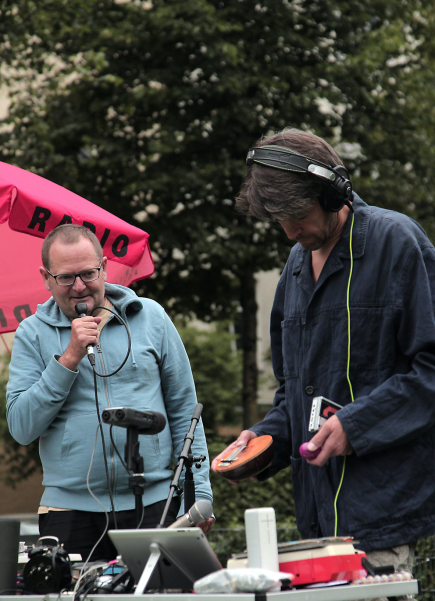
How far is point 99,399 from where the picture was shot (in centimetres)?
326

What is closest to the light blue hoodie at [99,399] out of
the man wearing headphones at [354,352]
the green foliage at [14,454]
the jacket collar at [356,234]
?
the man wearing headphones at [354,352]

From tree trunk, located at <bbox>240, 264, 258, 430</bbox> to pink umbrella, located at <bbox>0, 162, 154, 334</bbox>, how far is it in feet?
19.1

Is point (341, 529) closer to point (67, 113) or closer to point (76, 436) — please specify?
point (76, 436)

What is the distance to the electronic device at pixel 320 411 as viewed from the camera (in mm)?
2314

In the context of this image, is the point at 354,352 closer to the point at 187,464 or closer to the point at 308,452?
the point at 308,452

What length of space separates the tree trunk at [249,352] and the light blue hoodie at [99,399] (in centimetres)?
761

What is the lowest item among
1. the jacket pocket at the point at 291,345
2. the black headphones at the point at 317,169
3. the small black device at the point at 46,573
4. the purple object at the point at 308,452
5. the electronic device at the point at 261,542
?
the small black device at the point at 46,573

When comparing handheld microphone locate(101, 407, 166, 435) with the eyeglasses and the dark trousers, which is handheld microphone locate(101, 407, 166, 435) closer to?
the dark trousers

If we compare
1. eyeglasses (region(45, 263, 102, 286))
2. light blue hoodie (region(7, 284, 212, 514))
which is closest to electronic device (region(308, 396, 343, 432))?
light blue hoodie (region(7, 284, 212, 514))

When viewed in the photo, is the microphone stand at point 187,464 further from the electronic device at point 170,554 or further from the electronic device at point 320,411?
the electronic device at point 320,411

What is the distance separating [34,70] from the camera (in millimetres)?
10820

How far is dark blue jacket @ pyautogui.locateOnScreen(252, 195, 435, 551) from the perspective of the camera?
7.69 feet

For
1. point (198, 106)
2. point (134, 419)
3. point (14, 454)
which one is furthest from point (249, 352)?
point (134, 419)

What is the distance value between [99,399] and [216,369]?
1348cm
